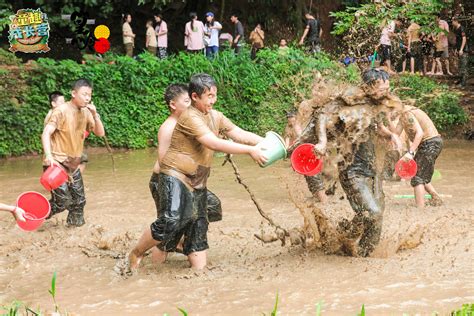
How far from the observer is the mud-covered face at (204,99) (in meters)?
6.37

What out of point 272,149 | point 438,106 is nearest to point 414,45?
point 438,106

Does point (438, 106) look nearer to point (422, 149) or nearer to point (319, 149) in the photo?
point (422, 149)

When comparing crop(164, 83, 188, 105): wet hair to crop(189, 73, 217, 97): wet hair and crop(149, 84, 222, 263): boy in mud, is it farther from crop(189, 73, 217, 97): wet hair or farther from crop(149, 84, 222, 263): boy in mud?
crop(189, 73, 217, 97): wet hair

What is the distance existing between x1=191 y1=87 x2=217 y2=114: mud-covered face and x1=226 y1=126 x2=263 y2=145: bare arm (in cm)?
38

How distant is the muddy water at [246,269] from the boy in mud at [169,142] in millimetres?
167

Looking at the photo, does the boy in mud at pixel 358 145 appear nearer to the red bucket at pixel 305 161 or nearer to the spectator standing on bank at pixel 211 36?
the red bucket at pixel 305 161

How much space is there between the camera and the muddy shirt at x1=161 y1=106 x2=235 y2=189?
6334 millimetres

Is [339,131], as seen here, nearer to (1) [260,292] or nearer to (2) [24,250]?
(1) [260,292]

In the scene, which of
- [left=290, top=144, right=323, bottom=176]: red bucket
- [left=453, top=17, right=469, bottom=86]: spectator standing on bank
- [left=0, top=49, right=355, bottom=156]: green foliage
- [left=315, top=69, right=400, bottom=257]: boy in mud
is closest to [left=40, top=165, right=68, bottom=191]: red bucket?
[left=290, top=144, right=323, bottom=176]: red bucket

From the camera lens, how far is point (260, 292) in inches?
237

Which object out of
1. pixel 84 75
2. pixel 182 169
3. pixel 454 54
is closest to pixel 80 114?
pixel 182 169

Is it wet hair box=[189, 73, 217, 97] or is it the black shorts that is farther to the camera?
the black shorts

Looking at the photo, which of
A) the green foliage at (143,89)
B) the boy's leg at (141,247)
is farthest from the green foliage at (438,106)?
the boy's leg at (141,247)

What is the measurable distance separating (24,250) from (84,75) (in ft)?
27.9
